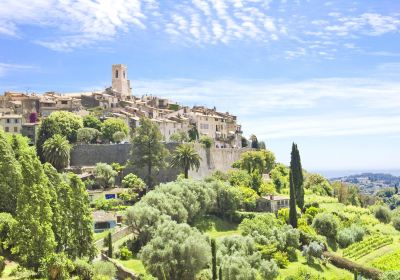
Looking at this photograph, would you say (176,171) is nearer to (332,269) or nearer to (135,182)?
(135,182)

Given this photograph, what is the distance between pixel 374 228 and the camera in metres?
70.9

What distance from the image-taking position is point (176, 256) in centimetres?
3944

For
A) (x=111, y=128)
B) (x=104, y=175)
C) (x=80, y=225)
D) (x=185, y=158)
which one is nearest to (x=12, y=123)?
(x=111, y=128)

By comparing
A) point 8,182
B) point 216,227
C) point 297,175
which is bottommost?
point 216,227

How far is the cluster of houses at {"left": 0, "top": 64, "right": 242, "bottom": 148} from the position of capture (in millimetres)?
91125

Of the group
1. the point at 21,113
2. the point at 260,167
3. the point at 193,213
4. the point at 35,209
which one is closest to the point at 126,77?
the point at 21,113

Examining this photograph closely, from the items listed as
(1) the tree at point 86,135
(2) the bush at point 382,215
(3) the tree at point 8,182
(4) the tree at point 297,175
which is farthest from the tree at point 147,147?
(2) the bush at point 382,215

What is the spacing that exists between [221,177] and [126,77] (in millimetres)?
77641

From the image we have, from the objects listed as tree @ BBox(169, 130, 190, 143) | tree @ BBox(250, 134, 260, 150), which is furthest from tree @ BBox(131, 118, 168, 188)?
tree @ BBox(250, 134, 260, 150)

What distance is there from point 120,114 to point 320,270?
190 ft

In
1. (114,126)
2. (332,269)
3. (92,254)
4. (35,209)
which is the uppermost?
(114,126)

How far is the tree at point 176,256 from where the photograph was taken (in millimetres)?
38906

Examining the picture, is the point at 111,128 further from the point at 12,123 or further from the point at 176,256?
the point at 176,256

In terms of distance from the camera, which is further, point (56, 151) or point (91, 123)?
point (91, 123)
